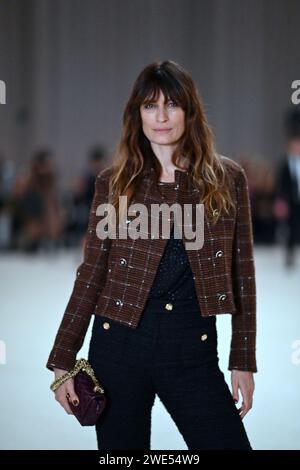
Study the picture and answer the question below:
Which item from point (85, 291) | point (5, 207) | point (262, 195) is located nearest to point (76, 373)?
point (85, 291)

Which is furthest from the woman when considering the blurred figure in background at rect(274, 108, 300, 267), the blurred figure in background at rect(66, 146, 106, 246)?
the blurred figure in background at rect(66, 146, 106, 246)

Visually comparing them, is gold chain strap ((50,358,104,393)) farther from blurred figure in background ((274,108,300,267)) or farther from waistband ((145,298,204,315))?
blurred figure in background ((274,108,300,267))

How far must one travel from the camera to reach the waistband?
2471 mm

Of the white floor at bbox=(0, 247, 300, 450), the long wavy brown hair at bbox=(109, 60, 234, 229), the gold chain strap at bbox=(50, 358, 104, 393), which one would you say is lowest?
the white floor at bbox=(0, 247, 300, 450)

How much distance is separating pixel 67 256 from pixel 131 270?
11.6 metres

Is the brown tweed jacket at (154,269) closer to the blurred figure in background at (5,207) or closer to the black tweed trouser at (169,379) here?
the black tweed trouser at (169,379)

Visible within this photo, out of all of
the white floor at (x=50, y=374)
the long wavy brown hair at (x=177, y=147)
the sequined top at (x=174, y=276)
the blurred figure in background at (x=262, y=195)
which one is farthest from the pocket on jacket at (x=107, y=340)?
the blurred figure in background at (x=262, y=195)

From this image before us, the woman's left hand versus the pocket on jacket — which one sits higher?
the pocket on jacket

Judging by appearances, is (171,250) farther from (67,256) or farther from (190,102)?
(67,256)

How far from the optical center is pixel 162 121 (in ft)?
8.39

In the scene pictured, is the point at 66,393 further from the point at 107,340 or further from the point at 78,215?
the point at 78,215

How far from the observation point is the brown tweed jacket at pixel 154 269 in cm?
252

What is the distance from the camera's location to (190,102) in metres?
2.58

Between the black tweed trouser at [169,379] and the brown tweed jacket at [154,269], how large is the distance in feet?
0.23
